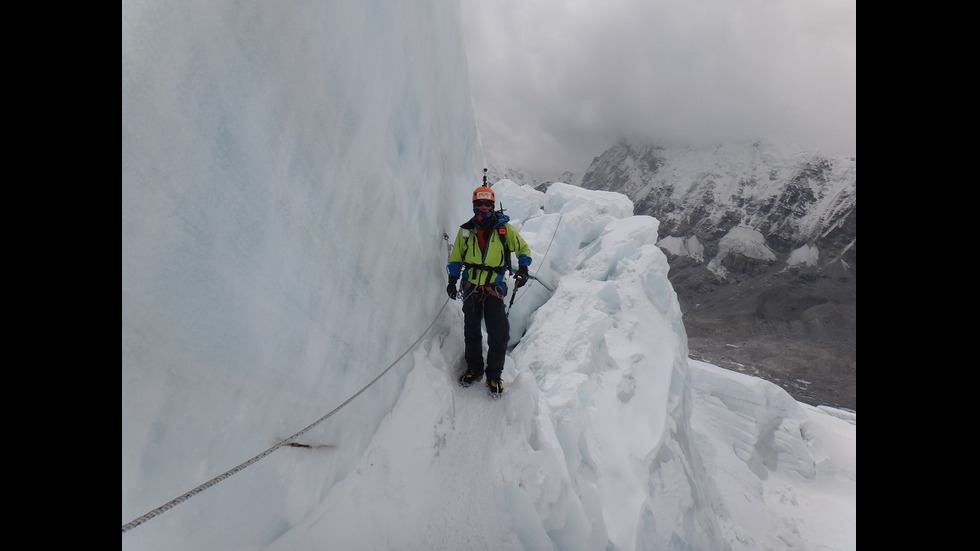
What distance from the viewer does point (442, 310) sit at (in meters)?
4.22

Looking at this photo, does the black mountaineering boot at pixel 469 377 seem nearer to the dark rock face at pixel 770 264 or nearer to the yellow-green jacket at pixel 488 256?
the yellow-green jacket at pixel 488 256

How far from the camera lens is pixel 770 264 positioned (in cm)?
A: 13638

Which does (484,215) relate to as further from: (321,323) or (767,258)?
(767,258)

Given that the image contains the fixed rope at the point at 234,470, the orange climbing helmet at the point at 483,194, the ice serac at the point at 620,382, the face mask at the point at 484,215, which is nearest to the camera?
the fixed rope at the point at 234,470

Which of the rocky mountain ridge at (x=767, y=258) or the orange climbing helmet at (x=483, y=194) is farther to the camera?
the rocky mountain ridge at (x=767, y=258)

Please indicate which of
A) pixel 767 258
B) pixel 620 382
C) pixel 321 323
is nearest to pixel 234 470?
pixel 321 323

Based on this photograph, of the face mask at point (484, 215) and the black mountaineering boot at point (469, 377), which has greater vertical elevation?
the face mask at point (484, 215)

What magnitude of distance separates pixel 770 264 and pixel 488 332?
16307cm

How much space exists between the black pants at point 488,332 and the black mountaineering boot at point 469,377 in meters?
0.03

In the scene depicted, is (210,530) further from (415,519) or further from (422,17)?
(422,17)

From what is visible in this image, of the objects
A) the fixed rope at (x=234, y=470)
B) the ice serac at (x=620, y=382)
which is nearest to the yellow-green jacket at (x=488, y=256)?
the fixed rope at (x=234, y=470)

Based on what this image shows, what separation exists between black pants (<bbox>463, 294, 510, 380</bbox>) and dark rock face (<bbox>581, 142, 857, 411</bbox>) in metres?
50.7

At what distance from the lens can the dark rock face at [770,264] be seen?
222 feet

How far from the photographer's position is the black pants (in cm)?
363
